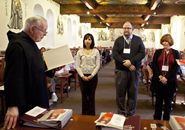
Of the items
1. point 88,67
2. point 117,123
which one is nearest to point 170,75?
point 88,67

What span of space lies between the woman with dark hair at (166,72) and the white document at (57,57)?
1758mm

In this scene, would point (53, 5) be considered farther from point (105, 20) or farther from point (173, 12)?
point (173, 12)

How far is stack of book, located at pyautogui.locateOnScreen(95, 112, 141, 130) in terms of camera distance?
1.19 meters

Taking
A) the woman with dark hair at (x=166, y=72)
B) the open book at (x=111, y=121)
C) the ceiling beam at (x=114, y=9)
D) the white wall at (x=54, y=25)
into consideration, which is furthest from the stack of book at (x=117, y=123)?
the ceiling beam at (x=114, y=9)

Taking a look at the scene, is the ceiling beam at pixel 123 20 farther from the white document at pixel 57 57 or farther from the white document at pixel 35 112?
the white document at pixel 35 112

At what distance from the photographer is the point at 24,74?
61.8 inches

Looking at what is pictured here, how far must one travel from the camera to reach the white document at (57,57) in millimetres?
1787

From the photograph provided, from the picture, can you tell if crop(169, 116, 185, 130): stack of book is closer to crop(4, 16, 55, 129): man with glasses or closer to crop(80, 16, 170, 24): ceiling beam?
crop(4, 16, 55, 129): man with glasses

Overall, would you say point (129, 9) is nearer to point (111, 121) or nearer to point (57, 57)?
point (57, 57)

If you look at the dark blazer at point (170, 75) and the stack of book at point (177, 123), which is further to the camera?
the dark blazer at point (170, 75)

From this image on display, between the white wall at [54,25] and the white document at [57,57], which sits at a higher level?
the white wall at [54,25]

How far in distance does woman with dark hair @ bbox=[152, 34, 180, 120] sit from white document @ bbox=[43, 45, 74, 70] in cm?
176

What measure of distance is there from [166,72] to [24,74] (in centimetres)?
231

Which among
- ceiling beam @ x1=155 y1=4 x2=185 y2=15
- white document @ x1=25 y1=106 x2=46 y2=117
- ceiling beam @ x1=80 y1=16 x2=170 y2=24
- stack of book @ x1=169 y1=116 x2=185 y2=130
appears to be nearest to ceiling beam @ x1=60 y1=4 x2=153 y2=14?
ceiling beam @ x1=155 y1=4 x2=185 y2=15
